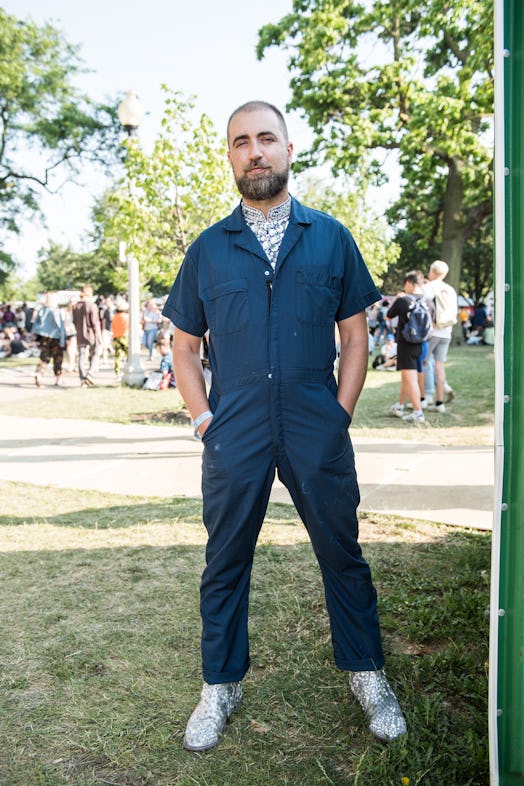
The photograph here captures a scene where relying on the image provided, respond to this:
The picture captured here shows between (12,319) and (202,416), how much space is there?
26.1 meters

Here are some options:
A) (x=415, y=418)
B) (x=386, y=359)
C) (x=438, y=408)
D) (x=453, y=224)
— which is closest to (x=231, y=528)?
(x=415, y=418)

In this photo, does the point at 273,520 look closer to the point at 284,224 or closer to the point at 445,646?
the point at 445,646

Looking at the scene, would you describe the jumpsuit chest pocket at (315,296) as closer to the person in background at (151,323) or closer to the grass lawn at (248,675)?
the grass lawn at (248,675)

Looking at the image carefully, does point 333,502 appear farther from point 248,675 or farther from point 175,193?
point 175,193

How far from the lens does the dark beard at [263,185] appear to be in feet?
8.30

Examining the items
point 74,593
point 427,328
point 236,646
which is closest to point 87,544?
point 74,593

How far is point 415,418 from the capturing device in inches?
353

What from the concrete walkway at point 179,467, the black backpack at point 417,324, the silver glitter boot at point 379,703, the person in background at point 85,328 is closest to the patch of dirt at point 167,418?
the concrete walkway at point 179,467

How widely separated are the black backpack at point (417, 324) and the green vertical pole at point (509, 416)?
671 centimetres

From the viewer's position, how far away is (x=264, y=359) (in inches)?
95.3

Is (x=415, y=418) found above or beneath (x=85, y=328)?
beneath

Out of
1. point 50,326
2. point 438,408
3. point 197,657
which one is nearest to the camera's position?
point 197,657

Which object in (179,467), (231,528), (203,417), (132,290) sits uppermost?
(132,290)

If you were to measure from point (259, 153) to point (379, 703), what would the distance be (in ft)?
6.64
